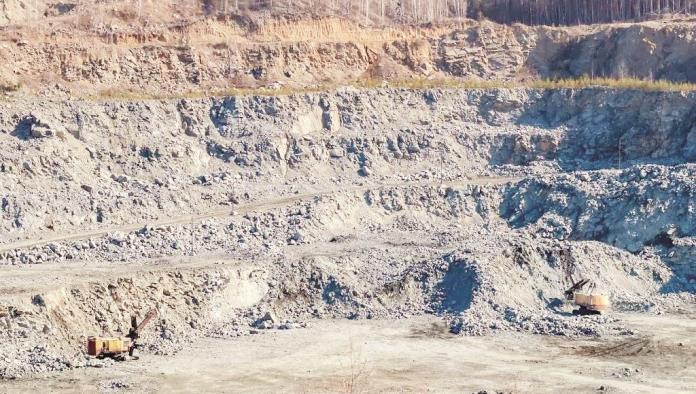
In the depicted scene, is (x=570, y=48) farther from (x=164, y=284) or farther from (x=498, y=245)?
(x=164, y=284)

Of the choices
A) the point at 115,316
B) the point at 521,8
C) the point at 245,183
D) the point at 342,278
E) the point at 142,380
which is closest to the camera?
the point at 142,380

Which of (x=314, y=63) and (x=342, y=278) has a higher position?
(x=314, y=63)

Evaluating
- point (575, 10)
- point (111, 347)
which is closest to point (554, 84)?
point (575, 10)

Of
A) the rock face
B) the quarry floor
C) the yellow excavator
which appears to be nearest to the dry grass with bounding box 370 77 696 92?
the rock face

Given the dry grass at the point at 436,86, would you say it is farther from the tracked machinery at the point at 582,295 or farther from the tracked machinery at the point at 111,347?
the tracked machinery at the point at 111,347

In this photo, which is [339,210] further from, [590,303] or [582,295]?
[590,303]

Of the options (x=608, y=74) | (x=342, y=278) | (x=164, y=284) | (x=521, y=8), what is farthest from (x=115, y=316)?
(x=521, y=8)

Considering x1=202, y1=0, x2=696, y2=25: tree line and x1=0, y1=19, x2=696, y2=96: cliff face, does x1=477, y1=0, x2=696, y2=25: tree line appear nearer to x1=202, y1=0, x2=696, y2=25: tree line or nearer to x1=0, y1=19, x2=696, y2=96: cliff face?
x1=202, y1=0, x2=696, y2=25: tree line
